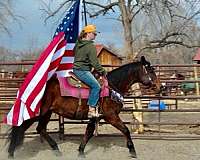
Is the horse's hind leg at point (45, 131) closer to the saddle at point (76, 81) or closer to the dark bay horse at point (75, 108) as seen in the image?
the dark bay horse at point (75, 108)

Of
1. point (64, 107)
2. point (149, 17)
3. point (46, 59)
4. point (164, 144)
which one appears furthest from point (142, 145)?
point (149, 17)

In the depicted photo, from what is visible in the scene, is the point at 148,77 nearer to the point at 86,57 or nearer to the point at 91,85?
the point at 91,85

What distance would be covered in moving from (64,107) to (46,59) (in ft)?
3.19

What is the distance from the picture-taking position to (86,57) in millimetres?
8281

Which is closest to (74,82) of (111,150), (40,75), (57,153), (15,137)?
(40,75)

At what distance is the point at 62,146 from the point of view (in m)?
9.60

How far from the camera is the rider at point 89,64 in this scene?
8.22m

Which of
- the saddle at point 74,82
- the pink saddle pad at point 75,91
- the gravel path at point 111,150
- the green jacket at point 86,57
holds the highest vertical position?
the green jacket at point 86,57

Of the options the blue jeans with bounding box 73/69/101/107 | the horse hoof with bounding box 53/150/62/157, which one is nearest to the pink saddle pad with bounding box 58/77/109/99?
the blue jeans with bounding box 73/69/101/107

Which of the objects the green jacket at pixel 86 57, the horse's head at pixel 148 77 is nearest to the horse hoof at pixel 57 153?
the green jacket at pixel 86 57

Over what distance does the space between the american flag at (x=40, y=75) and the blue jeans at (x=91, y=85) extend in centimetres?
66

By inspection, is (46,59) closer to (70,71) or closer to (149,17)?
(70,71)

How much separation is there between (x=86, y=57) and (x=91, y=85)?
1.73 ft

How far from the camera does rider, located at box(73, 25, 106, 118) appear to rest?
8.22 m
